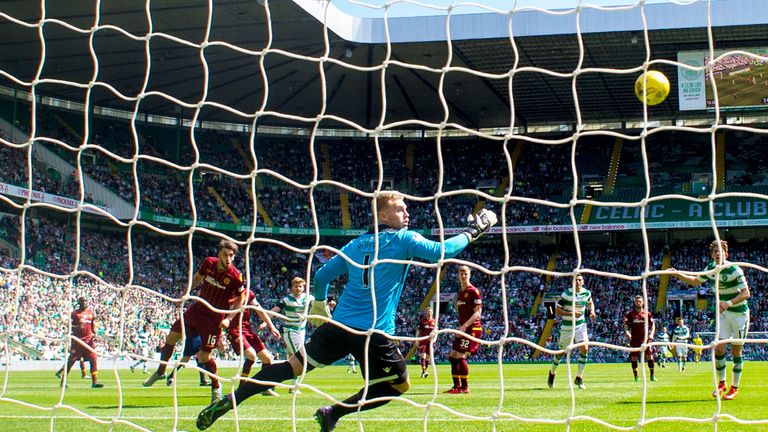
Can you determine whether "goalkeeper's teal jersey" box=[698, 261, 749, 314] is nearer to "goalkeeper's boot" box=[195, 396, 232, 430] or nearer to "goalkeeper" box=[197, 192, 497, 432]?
"goalkeeper" box=[197, 192, 497, 432]

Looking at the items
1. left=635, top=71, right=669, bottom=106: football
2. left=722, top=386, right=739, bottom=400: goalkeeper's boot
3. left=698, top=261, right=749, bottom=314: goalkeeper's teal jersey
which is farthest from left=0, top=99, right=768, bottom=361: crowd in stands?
left=698, top=261, right=749, bottom=314: goalkeeper's teal jersey

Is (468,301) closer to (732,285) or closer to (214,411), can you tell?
(732,285)

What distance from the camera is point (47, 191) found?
101 feet

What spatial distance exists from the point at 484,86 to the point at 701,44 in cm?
814

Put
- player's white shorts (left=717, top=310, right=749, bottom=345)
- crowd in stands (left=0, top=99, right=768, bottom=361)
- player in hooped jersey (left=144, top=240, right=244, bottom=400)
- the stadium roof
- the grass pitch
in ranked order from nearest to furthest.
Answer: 1. the grass pitch
2. player in hooped jersey (left=144, top=240, right=244, bottom=400)
3. player's white shorts (left=717, top=310, right=749, bottom=345)
4. the stadium roof
5. crowd in stands (left=0, top=99, right=768, bottom=361)

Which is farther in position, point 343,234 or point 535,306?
point 343,234

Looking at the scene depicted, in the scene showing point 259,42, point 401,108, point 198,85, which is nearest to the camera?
point 259,42

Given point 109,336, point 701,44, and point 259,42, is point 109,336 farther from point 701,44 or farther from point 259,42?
point 701,44

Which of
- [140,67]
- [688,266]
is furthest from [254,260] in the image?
[688,266]

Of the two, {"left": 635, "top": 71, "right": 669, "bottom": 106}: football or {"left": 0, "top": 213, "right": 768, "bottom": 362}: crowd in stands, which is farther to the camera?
{"left": 0, "top": 213, "right": 768, "bottom": 362}: crowd in stands

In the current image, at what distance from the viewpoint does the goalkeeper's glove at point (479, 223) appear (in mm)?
5695

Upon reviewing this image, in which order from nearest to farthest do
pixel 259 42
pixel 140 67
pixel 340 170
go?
pixel 259 42
pixel 140 67
pixel 340 170

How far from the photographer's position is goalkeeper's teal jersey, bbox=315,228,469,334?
5.74 m

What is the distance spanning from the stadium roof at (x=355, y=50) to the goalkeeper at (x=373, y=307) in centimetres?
1802
